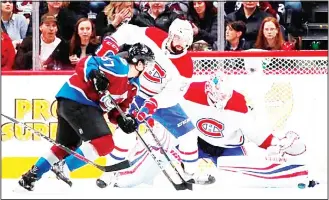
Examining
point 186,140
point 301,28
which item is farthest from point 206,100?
point 301,28

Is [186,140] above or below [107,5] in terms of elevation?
below

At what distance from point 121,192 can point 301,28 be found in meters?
1.43

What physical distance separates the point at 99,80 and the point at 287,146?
48.1 inches

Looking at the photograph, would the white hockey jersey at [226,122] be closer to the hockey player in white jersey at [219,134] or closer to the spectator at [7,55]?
the hockey player in white jersey at [219,134]

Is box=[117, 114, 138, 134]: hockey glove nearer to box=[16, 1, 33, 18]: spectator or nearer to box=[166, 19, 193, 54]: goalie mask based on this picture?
box=[166, 19, 193, 54]: goalie mask

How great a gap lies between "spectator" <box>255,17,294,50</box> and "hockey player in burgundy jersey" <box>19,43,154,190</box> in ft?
2.32

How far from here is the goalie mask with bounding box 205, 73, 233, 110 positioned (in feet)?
24.1

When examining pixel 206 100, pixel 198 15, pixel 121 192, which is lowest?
pixel 121 192

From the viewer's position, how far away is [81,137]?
7090mm

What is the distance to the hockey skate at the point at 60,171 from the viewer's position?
7203 mm

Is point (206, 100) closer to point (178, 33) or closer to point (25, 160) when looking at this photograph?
point (178, 33)

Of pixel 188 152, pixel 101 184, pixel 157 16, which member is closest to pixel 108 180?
pixel 101 184

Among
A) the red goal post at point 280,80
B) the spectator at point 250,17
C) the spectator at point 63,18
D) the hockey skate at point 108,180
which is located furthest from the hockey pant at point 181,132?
the spectator at point 63,18

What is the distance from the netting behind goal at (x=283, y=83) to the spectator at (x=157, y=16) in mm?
280
